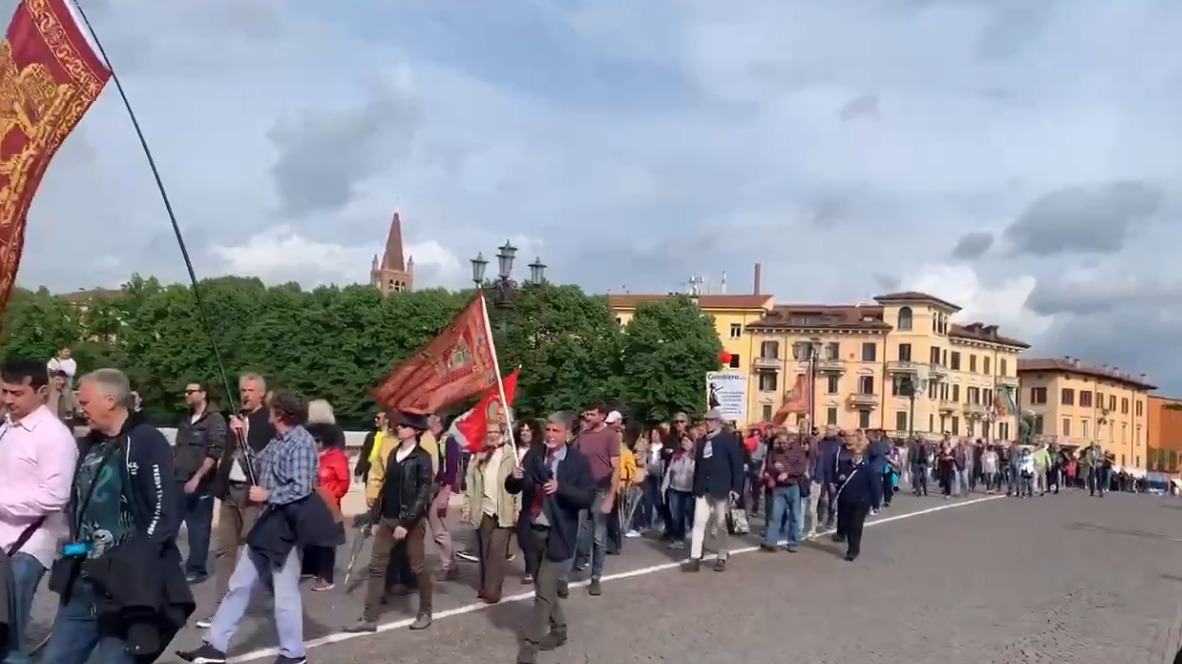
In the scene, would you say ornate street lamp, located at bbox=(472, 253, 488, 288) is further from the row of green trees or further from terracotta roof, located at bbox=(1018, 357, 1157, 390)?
terracotta roof, located at bbox=(1018, 357, 1157, 390)

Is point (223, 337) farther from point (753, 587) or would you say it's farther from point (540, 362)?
point (753, 587)

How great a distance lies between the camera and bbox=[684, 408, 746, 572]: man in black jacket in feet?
53.3

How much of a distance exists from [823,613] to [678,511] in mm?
6173

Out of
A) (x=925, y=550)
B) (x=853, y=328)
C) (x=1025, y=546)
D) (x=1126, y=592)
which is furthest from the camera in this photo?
(x=853, y=328)

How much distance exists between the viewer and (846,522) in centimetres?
1900

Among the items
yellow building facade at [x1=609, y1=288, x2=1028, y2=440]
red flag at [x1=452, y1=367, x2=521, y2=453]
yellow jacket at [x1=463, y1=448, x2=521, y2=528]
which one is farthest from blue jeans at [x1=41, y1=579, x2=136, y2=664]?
yellow building facade at [x1=609, y1=288, x2=1028, y2=440]

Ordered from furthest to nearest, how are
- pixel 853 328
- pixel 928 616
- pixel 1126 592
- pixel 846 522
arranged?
pixel 853 328 → pixel 846 522 → pixel 1126 592 → pixel 928 616

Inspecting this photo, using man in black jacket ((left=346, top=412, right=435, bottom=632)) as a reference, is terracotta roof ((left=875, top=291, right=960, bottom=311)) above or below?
above

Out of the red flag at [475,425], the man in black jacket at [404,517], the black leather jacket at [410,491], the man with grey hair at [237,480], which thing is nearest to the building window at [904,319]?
the red flag at [475,425]

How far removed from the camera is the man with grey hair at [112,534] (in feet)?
18.3

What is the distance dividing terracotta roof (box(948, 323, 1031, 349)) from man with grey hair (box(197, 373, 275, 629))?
114 metres

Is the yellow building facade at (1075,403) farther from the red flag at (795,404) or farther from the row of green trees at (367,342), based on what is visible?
the red flag at (795,404)

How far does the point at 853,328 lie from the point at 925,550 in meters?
97.0

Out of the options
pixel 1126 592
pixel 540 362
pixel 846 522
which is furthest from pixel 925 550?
pixel 540 362
